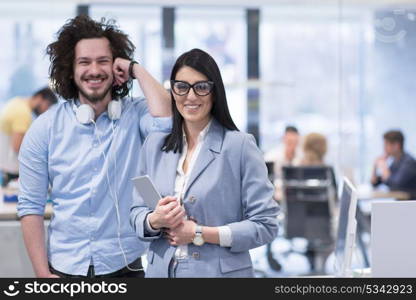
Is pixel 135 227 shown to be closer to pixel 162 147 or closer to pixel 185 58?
pixel 162 147

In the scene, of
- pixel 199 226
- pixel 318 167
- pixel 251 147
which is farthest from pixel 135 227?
pixel 318 167

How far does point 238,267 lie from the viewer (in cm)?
247

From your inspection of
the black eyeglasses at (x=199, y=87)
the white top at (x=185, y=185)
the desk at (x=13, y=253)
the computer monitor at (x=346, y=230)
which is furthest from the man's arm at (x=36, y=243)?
the computer monitor at (x=346, y=230)

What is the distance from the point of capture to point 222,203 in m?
Result: 2.47

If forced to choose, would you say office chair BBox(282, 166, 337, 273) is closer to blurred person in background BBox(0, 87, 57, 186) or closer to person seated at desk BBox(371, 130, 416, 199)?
person seated at desk BBox(371, 130, 416, 199)

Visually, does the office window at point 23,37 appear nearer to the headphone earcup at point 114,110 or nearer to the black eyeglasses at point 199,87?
the headphone earcup at point 114,110

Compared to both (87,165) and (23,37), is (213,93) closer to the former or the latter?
(87,165)

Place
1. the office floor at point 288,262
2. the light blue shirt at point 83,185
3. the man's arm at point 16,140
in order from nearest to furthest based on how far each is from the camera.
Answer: the light blue shirt at point 83,185
the man's arm at point 16,140
the office floor at point 288,262

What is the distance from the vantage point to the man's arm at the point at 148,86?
278 centimetres

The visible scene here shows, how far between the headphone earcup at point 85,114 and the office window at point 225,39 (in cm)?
646

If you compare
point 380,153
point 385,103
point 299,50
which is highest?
point 299,50

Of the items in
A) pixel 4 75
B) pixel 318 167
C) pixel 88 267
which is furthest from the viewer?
pixel 4 75

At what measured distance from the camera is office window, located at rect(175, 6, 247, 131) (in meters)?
9.23

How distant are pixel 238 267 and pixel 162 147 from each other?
475 mm
